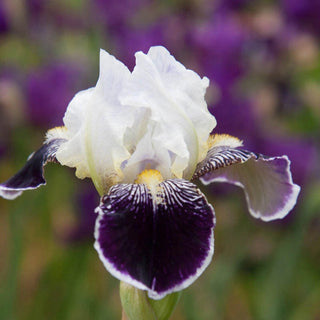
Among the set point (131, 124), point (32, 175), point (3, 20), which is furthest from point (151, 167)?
point (3, 20)

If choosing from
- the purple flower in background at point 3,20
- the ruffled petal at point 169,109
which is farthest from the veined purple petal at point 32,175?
the purple flower in background at point 3,20

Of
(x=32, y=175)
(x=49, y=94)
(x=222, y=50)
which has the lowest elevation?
(x=49, y=94)

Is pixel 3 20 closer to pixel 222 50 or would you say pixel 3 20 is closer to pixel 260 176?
pixel 222 50

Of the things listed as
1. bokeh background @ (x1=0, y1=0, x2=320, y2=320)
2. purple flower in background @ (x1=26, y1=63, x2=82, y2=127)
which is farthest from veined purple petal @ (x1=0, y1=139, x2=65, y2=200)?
purple flower in background @ (x1=26, y1=63, x2=82, y2=127)

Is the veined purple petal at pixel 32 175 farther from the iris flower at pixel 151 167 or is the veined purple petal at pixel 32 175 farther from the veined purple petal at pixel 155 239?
the veined purple petal at pixel 155 239

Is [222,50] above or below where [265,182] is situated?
below

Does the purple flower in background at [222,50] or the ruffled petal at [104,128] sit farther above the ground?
the ruffled petal at [104,128]

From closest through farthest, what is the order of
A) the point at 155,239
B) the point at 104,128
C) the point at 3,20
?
the point at 155,239 < the point at 104,128 < the point at 3,20
